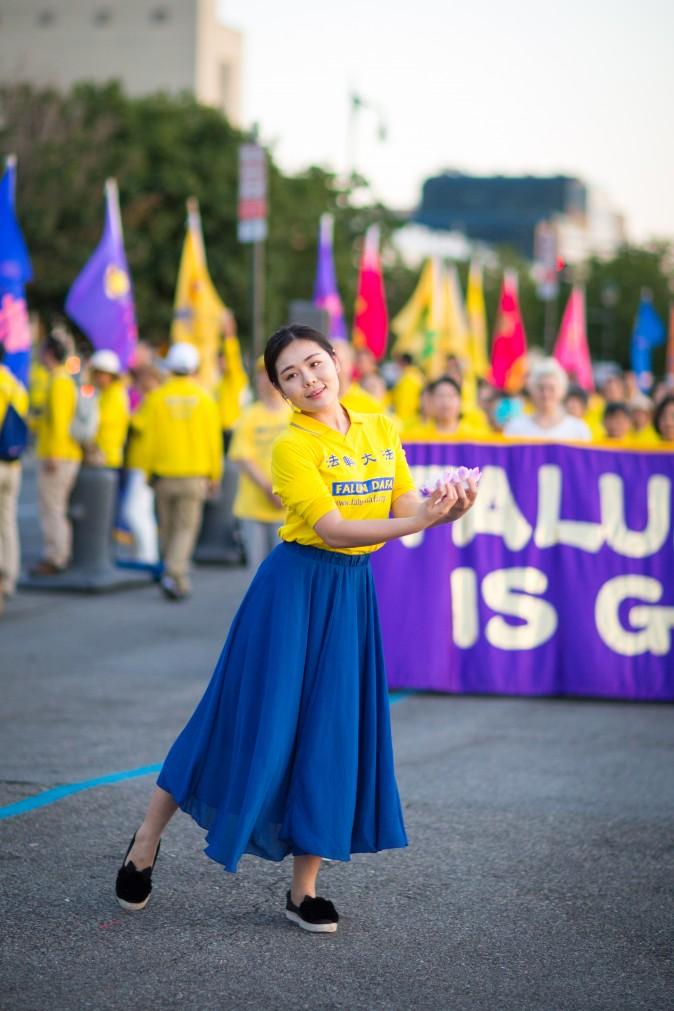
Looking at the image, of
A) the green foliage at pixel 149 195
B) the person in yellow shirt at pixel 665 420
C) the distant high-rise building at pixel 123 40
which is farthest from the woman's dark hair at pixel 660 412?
the distant high-rise building at pixel 123 40

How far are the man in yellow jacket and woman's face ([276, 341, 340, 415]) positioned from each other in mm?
7631

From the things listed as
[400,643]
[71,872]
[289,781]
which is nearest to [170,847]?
[71,872]

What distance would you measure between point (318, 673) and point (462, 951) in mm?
903

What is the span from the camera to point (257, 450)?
10219 millimetres

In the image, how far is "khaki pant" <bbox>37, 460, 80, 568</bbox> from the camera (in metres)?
13.3

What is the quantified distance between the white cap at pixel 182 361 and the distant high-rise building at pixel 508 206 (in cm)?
16516

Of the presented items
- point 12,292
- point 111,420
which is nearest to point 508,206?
point 111,420

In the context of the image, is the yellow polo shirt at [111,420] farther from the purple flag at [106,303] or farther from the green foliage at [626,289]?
the green foliage at [626,289]

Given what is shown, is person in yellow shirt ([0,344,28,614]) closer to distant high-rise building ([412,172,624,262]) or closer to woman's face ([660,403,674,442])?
woman's face ([660,403,674,442])

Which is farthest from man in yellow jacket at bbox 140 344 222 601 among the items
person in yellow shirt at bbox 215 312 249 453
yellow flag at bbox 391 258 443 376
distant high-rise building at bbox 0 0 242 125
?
distant high-rise building at bbox 0 0 242 125

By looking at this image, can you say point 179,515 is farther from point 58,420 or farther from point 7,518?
point 58,420

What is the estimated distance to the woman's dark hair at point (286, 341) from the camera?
457 centimetres

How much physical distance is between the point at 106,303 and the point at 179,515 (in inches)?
153

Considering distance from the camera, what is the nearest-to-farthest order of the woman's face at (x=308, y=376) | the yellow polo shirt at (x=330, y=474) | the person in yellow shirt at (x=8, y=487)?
the yellow polo shirt at (x=330, y=474)
the woman's face at (x=308, y=376)
the person in yellow shirt at (x=8, y=487)
